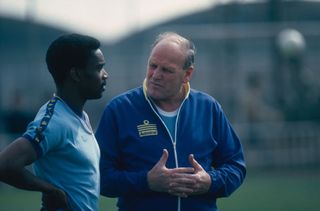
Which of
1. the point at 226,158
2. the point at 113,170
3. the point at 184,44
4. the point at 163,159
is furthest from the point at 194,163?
the point at 184,44

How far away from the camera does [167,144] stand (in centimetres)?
562

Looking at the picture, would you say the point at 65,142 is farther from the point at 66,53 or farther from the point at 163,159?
the point at 163,159

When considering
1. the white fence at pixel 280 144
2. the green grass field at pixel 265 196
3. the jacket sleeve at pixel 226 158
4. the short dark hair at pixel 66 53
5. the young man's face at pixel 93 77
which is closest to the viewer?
the short dark hair at pixel 66 53

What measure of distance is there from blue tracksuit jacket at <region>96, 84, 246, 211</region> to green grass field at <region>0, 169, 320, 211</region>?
607 centimetres

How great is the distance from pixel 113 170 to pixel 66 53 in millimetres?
916

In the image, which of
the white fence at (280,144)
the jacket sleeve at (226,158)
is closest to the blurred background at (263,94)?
the white fence at (280,144)

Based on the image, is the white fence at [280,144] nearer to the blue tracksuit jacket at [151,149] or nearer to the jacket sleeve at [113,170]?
the blue tracksuit jacket at [151,149]

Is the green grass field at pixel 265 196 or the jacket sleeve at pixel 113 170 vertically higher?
the jacket sleeve at pixel 113 170

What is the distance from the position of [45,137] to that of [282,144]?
14.0 metres

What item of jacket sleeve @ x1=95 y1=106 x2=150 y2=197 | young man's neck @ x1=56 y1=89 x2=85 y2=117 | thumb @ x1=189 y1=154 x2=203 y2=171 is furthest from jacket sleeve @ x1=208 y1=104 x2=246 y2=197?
young man's neck @ x1=56 y1=89 x2=85 y2=117

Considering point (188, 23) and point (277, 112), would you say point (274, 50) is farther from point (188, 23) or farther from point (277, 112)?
point (188, 23)

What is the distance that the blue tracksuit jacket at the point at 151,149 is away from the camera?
5.57m

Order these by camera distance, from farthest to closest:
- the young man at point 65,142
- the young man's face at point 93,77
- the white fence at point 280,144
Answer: the white fence at point 280,144 → the young man's face at point 93,77 → the young man at point 65,142

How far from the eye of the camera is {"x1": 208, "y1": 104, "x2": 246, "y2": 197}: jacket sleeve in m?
5.72
